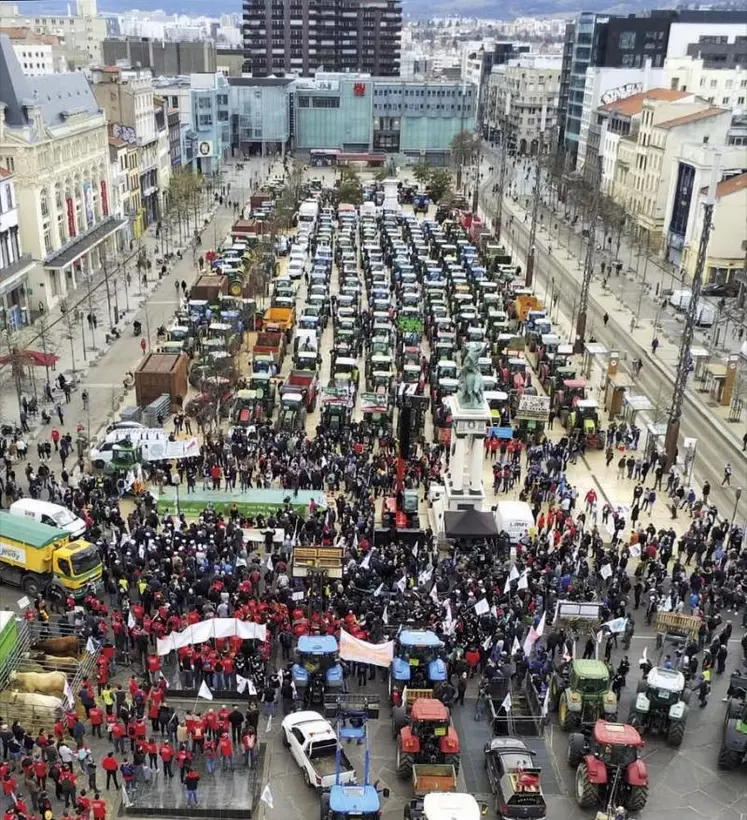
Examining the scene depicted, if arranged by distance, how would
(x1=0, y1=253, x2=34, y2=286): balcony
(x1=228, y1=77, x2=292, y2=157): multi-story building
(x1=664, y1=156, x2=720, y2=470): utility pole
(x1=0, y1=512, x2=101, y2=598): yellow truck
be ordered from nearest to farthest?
(x1=0, y1=512, x2=101, y2=598): yellow truck < (x1=664, y1=156, x2=720, y2=470): utility pole < (x1=0, y1=253, x2=34, y2=286): balcony < (x1=228, y1=77, x2=292, y2=157): multi-story building

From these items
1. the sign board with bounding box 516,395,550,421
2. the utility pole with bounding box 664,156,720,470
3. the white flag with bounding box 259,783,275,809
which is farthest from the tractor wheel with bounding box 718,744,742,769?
the sign board with bounding box 516,395,550,421

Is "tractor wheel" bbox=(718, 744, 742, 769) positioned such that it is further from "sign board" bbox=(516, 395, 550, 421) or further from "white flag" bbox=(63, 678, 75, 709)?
"sign board" bbox=(516, 395, 550, 421)

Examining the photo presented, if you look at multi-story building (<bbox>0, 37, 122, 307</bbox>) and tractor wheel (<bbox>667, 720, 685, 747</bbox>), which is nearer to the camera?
tractor wheel (<bbox>667, 720, 685, 747</bbox>)

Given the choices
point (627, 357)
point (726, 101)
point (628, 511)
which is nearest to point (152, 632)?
point (628, 511)

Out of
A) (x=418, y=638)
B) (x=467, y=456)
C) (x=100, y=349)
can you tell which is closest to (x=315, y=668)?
(x=418, y=638)

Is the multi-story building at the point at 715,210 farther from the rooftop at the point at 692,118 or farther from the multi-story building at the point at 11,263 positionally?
the multi-story building at the point at 11,263

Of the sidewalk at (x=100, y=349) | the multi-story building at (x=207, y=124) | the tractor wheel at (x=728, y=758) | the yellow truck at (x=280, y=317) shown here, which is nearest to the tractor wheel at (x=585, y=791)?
the tractor wheel at (x=728, y=758)
